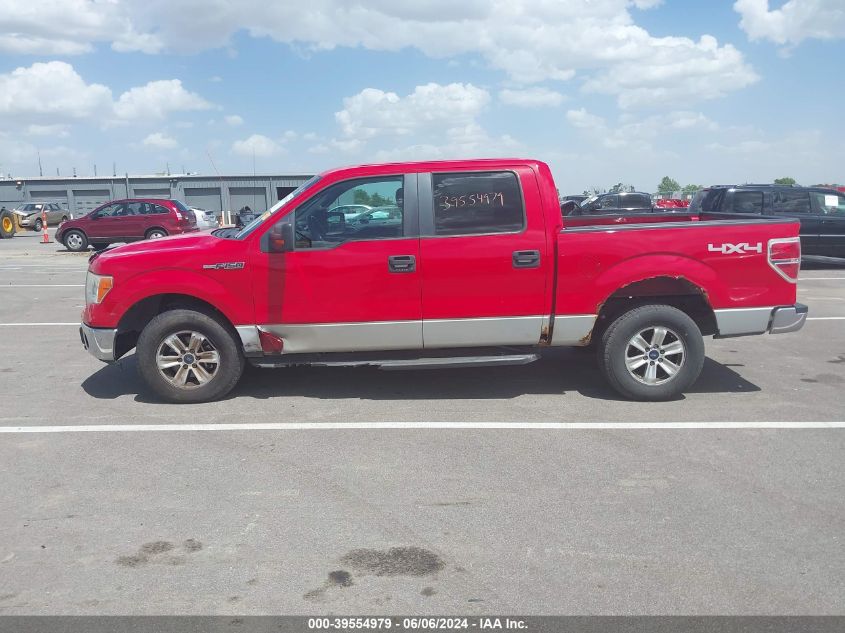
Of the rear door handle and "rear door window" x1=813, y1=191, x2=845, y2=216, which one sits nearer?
the rear door handle

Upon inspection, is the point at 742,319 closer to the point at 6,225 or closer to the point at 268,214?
the point at 268,214

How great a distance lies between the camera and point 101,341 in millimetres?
6180

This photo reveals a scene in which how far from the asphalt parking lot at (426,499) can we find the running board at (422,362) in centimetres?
36

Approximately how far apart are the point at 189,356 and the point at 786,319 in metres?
5.02

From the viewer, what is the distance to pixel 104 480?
4.68m

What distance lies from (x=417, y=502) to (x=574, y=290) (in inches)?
98.8

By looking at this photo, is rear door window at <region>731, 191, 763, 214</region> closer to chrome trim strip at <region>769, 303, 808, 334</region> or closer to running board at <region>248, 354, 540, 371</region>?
chrome trim strip at <region>769, 303, 808, 334</region>

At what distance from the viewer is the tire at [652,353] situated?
6.09 m

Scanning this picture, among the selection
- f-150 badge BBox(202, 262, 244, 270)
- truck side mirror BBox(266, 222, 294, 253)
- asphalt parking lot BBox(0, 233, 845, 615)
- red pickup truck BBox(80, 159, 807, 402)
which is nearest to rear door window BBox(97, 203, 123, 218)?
asphalt parking lot BBox(0, 233, 845, 615)

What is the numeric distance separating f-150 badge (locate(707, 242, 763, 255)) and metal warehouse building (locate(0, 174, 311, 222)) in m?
50.2

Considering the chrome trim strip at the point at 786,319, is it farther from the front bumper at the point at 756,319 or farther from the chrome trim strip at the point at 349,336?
the chrome trim strip at the point at 349,336

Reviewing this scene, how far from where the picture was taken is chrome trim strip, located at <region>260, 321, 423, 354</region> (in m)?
6.06

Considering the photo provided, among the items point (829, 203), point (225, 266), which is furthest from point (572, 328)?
point (829, 203)

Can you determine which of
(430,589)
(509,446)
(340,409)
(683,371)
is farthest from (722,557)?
(340,409)
